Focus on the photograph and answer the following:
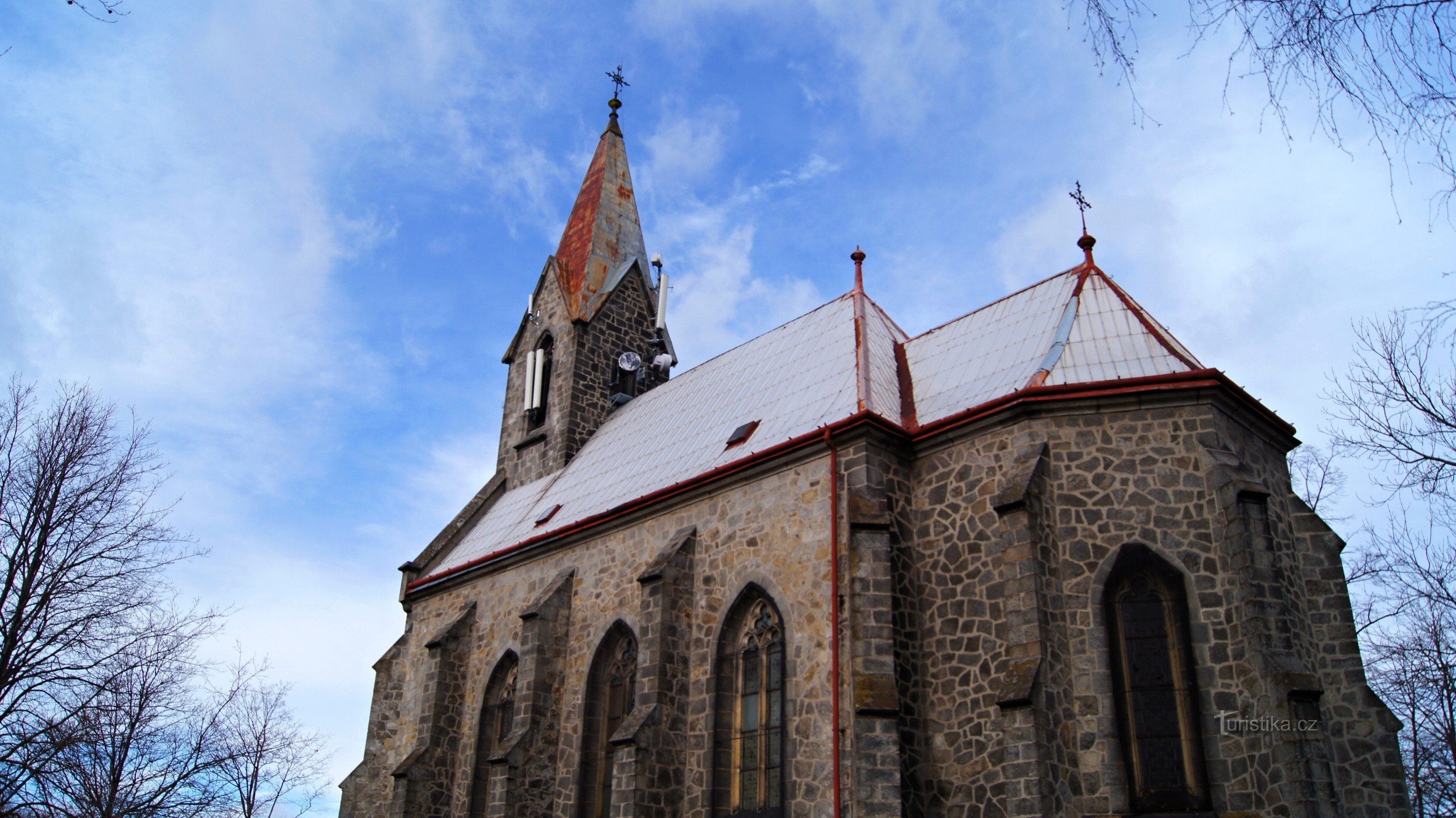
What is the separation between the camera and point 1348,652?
11.7 metres

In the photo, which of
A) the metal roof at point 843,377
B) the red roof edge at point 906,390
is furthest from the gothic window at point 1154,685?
the red roof edge at point 906,390

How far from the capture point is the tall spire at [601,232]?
86.8 feet

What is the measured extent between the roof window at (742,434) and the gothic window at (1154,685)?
6.51 m

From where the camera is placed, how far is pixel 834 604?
1270 cm

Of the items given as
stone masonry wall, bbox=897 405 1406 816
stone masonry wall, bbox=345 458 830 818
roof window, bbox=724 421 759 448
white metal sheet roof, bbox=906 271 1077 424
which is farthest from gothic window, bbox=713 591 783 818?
white metal sheet roof, bbox=906 271 1077 424

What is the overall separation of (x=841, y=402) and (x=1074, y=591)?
4.60 m

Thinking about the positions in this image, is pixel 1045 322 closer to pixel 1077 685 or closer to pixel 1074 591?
pixel 1074 591

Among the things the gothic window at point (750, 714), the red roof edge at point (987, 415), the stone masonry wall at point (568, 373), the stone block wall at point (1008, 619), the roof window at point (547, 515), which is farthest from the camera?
the stone masonry wall at point (568, 373)

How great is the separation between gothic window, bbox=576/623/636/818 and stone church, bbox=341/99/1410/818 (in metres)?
0.05

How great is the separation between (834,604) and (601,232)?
57.4ft

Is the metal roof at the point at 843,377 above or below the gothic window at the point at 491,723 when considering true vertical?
above

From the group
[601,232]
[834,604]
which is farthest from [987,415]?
[601,232]

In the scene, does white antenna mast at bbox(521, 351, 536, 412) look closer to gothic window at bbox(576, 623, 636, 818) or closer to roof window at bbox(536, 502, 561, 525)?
roof window at bbox(536, 502, 561, 525)

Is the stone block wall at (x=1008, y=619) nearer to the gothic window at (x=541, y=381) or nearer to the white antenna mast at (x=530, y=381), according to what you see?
the gothic window at (x=541, y=381)
